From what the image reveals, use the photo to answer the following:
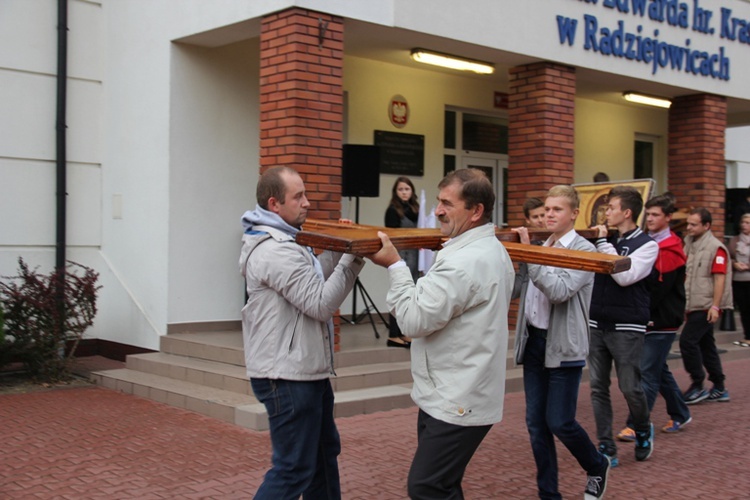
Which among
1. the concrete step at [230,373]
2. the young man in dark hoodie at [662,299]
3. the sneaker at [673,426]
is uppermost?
the young man in dark hoodie at [662,299]

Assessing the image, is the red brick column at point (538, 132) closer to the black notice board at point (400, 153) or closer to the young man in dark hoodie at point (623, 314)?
the black notice board at point (400, 153)

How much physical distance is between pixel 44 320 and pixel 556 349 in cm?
597

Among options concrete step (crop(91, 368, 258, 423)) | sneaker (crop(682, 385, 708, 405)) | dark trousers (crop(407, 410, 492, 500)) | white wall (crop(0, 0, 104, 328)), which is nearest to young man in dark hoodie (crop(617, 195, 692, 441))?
sneaker (crop(682, 385, 708, 405))

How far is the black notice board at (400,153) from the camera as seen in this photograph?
11.9m

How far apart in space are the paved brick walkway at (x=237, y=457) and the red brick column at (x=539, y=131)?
3683 millimetres

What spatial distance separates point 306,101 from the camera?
843 cm

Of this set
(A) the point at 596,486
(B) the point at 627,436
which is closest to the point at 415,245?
(A) the point at 596,486

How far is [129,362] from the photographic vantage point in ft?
30.9

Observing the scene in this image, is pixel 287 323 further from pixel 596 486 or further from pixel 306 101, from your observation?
pixel 306 101

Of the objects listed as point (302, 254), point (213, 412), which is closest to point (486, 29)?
point (213, 412)

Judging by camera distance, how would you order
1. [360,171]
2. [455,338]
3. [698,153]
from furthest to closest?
[698,153] < [360,171] < [455,338]

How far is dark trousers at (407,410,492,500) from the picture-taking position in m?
3.53

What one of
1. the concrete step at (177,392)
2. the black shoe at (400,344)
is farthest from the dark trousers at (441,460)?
the black shoe at (400,344)

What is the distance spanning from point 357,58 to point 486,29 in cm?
209
